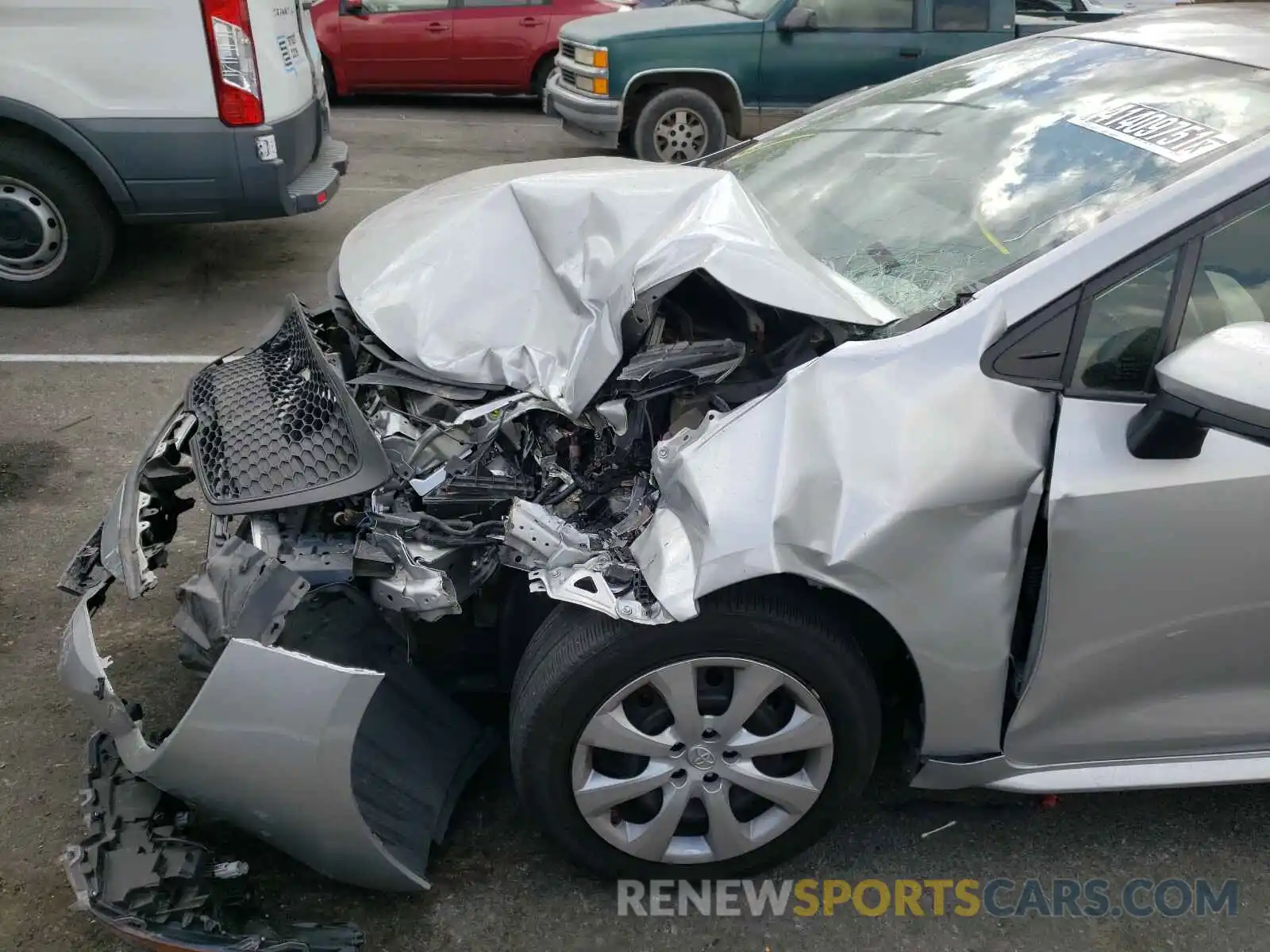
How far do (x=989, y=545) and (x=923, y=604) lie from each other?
6.7 inches

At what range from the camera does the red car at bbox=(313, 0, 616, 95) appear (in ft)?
35.7

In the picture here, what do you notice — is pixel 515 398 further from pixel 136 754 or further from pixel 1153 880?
pixel 1153 880

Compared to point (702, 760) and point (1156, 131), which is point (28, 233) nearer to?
point (702, 760)

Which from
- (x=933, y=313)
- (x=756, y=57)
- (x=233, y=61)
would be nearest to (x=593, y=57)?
(x=756, y=57)

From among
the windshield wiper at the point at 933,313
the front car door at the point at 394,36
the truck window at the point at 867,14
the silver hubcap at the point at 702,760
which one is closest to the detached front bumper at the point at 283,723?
the silver hubcap at the point at 702,760

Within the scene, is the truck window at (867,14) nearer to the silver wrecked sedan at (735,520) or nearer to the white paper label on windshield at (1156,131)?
the silver wrecked sedan at (735,520)

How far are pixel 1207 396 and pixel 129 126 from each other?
5047 millimetres

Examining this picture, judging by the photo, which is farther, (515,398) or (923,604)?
(515,398)

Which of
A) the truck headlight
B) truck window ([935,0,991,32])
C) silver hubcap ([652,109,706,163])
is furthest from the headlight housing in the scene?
truck window ([935,0,991,32])

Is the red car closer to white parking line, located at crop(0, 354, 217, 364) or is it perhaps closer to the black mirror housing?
white parking line, located at crop(0, 354, 217, 364)

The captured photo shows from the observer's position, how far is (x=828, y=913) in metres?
2.42

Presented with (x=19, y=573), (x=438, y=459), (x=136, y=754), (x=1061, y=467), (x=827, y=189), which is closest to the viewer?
(x=1061, y=467)

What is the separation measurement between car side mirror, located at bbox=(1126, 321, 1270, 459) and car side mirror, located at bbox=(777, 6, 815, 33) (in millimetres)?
6988

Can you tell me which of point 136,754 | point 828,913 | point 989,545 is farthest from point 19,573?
point 989,545
